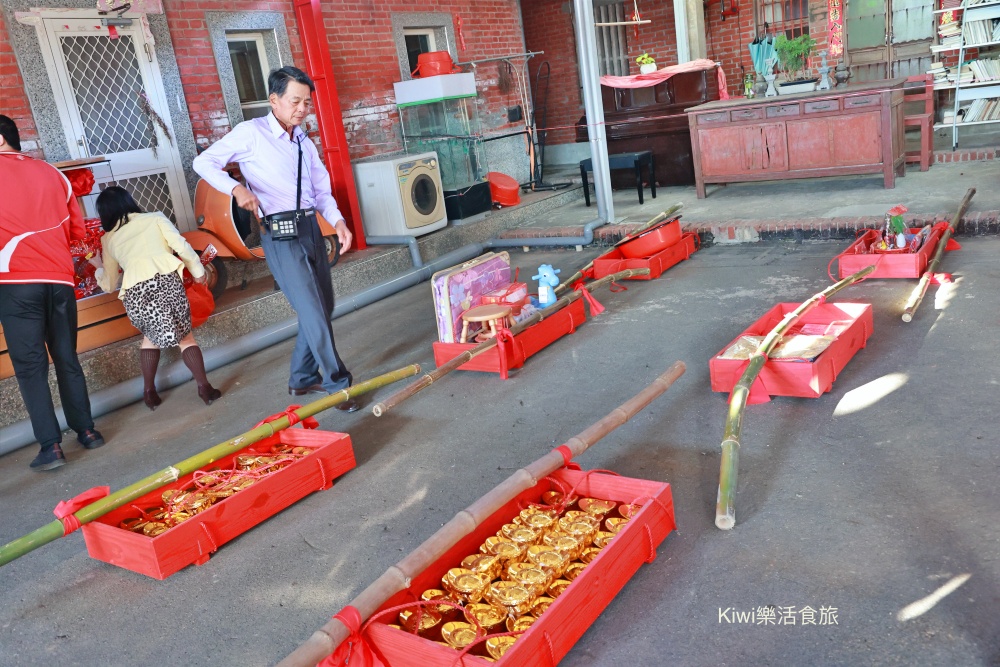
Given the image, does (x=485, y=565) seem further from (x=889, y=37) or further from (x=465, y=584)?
(x=889, y=37)

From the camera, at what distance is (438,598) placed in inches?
89.7

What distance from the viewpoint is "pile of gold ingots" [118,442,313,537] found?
3.02 m

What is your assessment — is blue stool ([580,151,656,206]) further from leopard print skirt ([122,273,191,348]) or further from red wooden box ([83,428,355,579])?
red wooden box ([83,428,355,579])

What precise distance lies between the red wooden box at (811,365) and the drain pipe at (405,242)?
3911 mm

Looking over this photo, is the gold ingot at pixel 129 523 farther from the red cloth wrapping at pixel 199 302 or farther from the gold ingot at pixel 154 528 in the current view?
the red cloth wrapping at pixel 199 302

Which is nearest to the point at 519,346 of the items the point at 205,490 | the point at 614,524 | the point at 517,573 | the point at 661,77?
the point at 205,490

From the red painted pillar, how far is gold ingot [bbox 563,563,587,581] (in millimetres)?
5605

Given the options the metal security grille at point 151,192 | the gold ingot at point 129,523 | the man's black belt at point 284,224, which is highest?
the metal security grille at point 151,192

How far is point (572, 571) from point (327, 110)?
5820mm

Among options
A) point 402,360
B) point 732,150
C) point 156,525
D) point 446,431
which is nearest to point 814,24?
point 732,150

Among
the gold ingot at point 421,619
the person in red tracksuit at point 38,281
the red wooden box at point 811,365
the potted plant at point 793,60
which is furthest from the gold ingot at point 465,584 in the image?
the potted plant at point 793,60

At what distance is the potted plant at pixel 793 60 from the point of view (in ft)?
28.0

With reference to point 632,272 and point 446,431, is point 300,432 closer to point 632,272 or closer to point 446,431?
point 446,431

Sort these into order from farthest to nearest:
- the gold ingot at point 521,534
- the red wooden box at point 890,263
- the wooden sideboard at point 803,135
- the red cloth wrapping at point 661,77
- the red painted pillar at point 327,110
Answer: the red cloth wrapping at point 661,77, the wooden sideboard at point 803,135, the red painted pillar at point 327,110, the red wooden box at point 890,263, the gold ingot at point 521,534
